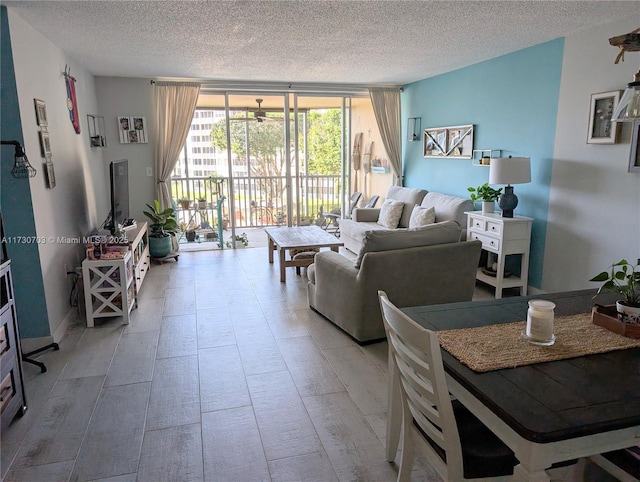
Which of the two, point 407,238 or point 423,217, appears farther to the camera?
point 423,217

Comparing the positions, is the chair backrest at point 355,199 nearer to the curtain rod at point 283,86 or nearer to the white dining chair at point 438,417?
the curtain rod at point 283,86

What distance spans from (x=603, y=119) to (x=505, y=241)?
1.28m

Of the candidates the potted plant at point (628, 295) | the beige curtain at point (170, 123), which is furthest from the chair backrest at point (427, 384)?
the beige curtain at point (170, 123)

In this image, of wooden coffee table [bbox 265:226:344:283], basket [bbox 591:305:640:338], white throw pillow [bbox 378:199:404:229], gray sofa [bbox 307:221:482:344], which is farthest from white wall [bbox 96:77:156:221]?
basket [bbox 591:305:640:338]

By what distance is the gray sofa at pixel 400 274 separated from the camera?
10.2 ft

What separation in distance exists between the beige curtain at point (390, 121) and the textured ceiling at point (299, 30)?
156 cm

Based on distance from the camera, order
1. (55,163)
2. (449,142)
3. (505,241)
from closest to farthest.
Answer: (55,163) → (505,241) → (449,142)

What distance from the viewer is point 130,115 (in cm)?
586

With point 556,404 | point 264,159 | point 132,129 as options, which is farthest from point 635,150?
point 132,129

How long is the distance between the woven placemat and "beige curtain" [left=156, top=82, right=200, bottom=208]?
529 centimetres

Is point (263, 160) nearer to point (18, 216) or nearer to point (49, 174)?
point (49, 174)

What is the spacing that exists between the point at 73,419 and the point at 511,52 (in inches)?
193

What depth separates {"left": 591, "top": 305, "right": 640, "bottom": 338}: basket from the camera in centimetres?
163

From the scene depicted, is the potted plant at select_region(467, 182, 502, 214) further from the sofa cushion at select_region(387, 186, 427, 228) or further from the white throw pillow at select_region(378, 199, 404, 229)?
the white throw pillow at select_region(378, 199, 404, 229)
